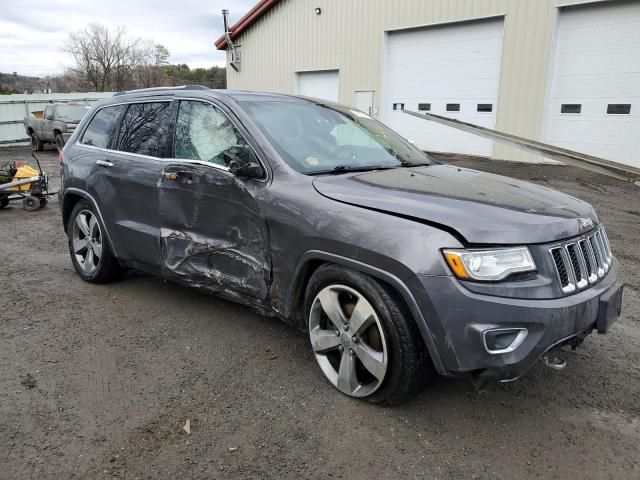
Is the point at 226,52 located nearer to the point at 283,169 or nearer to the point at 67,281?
the point at 67,281

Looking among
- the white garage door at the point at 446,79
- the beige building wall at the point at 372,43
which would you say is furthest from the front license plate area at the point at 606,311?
the white garage door at the point at 446,79

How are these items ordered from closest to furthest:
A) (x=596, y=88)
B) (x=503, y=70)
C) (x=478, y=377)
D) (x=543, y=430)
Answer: (x=478, y=377), (x=543, y=430), (x=596, y=88), (x=503, y=70)

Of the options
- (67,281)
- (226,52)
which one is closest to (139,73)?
(226,52)

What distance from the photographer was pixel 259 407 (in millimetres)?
2977

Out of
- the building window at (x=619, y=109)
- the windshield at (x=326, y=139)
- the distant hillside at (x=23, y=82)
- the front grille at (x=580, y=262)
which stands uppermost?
the distant hillside at (x=23, y=82)

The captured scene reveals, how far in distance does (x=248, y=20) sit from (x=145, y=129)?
17.1 meters

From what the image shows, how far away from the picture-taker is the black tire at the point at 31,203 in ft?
28.9

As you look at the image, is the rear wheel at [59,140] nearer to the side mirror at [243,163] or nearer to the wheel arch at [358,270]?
the side mirror at [243,163]

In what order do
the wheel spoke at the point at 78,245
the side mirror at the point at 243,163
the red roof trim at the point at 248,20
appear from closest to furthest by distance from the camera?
the side mirror at the point at 243,163, the wheel spoke at the point at 78,245, the red roof trim at the point at 248,20

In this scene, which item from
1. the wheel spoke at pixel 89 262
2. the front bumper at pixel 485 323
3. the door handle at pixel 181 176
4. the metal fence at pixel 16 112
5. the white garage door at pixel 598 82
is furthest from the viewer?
the metal fence at pixel 16 112

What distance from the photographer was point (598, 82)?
37.2 feet

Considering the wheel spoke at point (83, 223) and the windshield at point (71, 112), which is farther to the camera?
the windshield at point (71, 112)

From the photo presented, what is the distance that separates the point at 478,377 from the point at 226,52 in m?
21.1

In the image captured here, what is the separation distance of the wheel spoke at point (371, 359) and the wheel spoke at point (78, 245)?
3.27m
